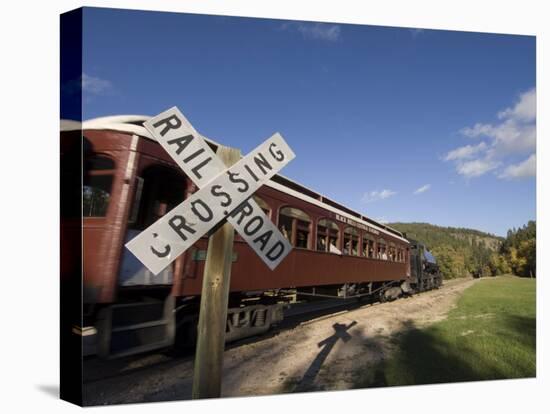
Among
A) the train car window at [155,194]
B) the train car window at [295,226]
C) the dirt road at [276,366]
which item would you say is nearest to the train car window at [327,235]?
the train car window at [295,226]

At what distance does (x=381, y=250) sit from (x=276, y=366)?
662cm

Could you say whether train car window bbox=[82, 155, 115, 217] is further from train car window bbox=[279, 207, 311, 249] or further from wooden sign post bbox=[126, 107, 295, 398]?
train car window bbox=[279, 207, 311, 249]

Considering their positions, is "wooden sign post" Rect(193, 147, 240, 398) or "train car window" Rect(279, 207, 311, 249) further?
"train car window" Rect(279, 207, 311, 249)

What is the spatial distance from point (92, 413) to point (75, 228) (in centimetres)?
178

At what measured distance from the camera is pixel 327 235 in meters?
8.45

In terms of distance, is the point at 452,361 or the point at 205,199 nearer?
the point at 205,199

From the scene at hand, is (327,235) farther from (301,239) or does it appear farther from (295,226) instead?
(295,226)

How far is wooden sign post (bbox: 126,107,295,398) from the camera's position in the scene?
224 cm

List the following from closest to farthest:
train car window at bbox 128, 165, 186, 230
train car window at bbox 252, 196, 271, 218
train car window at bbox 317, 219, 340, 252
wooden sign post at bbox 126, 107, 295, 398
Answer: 1. wooden sign post at bbox 126, 107, 295, 398
2. train car window at bbox 128, 165, 186, 230
3. train car window at bbox 252, 196, 271, 218
4. train car window at bbox 317, 219, 340, 252

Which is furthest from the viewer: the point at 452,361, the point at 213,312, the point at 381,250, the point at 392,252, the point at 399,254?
the point at 399,254

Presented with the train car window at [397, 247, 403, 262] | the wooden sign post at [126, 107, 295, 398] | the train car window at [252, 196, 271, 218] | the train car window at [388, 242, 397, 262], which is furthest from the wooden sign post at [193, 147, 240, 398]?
the train car window at [397, 247, 403, 262]

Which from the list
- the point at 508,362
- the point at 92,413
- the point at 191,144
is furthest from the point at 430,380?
the point at 191,144

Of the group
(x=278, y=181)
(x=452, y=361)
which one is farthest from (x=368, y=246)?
(x=452, y=361)

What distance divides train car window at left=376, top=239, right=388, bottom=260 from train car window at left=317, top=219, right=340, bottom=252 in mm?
Result: 2904
